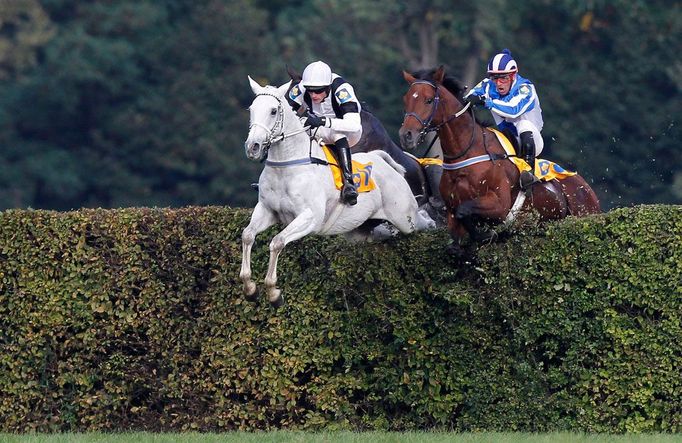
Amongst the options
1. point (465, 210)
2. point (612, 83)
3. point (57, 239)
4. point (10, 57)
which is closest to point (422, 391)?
point (465, 210)

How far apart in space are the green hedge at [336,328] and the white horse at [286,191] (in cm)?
43

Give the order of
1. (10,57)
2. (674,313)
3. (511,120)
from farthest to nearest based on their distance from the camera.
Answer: (10,57)
(511,120)
(674,313)

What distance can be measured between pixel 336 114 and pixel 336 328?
1.94 metres

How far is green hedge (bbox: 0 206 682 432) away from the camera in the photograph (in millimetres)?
12188

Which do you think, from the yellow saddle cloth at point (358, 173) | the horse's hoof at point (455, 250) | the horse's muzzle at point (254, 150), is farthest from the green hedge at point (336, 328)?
the horse's muzzle at point (254, 150)

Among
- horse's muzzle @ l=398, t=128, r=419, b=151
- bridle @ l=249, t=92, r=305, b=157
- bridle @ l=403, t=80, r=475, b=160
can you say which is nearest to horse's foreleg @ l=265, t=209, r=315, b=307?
bridle @ l=249, t=92, r=305, b=157

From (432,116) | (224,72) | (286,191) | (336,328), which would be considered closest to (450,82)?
(432,116)

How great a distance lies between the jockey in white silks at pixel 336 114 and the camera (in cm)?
1310

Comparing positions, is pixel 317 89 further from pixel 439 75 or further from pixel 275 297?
pixel 275 297

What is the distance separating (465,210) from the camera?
41.4 feet

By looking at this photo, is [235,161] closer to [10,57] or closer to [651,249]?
[10,57]

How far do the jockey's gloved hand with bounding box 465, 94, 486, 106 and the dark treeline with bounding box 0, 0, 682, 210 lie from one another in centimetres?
2241

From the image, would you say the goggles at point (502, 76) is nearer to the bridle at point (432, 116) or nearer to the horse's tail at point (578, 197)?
the bridle at point (432, 116)

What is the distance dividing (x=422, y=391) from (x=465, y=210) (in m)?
1.64
